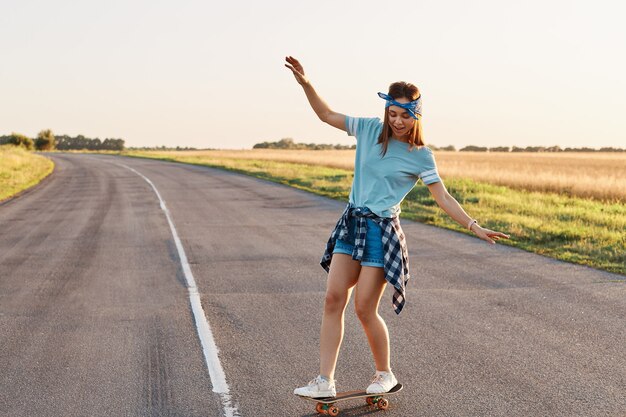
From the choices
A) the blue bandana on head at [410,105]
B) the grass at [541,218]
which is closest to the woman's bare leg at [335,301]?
Result: the blue bandana on head at [410,105]

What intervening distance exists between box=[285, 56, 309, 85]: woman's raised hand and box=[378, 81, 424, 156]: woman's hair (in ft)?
1.78

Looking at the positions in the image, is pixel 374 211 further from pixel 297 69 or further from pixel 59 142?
Answer: pixel 59 142

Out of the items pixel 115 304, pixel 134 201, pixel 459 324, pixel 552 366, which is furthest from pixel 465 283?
pixel 134 201

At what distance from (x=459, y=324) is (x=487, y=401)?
211 cm

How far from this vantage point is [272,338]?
6145 millimetres

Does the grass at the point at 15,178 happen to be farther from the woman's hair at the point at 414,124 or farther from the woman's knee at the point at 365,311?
the woman's hair at the point at 414,124

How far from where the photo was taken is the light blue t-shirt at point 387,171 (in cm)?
423

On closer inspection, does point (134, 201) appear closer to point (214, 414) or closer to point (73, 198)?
point (73, 198)

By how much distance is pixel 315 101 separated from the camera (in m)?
4.43

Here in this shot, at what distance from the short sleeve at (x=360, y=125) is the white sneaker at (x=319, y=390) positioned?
4.92 feet

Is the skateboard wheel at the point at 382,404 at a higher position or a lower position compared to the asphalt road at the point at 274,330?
higher

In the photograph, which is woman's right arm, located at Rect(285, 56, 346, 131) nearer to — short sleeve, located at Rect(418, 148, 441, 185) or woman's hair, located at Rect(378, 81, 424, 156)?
woman's hair, located at Rect(378, 81, 424, 156)

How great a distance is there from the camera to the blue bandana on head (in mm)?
4094

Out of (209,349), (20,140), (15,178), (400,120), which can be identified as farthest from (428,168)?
(20,140)
